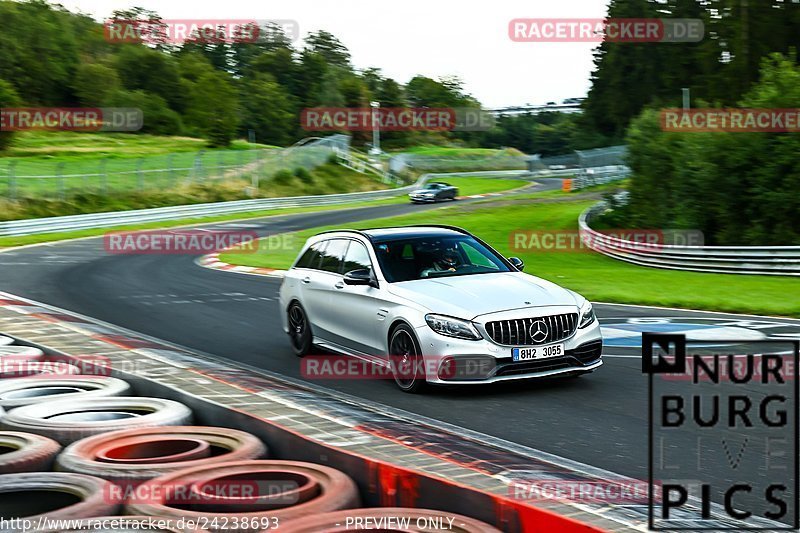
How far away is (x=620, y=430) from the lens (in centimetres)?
788

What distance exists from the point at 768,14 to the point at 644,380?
219ft

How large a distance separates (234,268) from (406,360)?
17.5 meters

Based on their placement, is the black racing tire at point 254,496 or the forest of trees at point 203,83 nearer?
the black racing tire at point 254,496

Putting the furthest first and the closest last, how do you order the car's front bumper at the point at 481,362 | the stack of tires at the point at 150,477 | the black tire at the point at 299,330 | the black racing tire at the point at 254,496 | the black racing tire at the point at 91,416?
the black tire at the point at 299,330
the car's front bumper at the point at 481,362
the black racing tire at the point at 91,416
the black racing tire at the point at 254,496
the stack of tires at the point at 150,477

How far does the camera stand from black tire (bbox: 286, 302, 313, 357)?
38.7 feet

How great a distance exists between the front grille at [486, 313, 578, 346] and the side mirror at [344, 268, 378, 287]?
5.54 ft

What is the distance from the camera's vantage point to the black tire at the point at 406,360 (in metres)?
9.49

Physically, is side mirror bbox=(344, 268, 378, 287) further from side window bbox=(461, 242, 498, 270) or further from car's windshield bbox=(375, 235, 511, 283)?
side window bbox=(461, 242, 498, 270)

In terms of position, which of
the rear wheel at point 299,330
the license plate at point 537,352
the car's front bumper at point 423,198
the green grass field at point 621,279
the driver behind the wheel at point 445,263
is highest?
the driver behind the wheel at point 445,263

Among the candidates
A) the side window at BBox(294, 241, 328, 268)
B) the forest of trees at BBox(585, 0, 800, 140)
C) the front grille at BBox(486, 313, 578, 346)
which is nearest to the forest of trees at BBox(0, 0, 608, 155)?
the forest of trees at BBox(585, 0, 800, 140)

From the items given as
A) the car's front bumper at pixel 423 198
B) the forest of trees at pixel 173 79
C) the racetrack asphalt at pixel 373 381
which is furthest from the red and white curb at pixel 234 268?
the forest of trees at pixel 173 79

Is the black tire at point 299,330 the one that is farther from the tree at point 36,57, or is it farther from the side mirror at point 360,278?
the tree at point 36,57

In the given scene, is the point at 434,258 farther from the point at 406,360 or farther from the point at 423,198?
the point at 423,198

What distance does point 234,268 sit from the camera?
26.6 m
